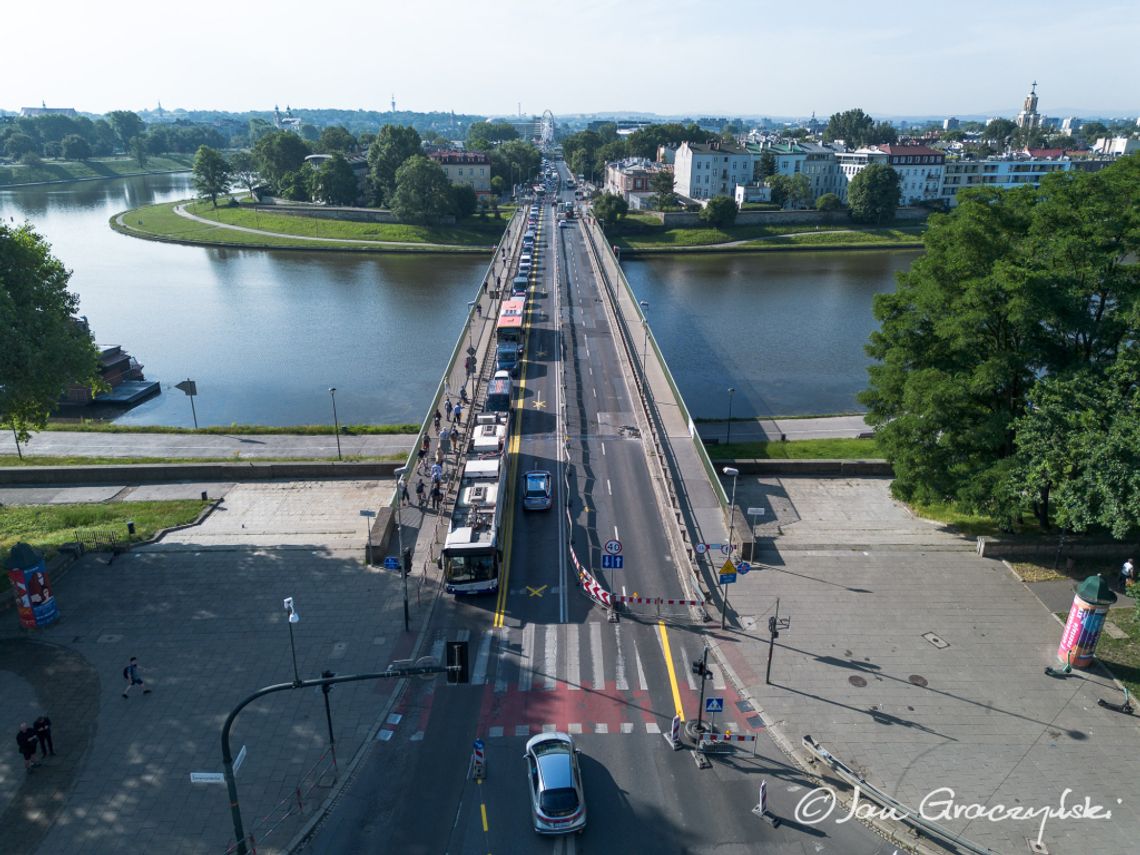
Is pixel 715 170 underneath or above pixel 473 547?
above

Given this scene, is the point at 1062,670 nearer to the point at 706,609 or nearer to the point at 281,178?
the point at 706,609

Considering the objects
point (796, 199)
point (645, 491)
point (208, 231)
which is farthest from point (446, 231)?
point (645, 491)

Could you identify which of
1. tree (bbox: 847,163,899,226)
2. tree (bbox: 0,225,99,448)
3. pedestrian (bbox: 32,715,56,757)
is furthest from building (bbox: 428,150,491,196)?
pedestrian (bbox: 32,715,56,757)

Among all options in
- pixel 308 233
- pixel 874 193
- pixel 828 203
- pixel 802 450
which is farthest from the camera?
pixel 828 203

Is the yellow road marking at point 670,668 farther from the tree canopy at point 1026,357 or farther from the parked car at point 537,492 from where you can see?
the tree canopy at point 1026,357

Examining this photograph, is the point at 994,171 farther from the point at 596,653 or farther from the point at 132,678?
the point at 132,678

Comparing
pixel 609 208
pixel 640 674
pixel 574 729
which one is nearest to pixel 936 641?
pixel 640 674
